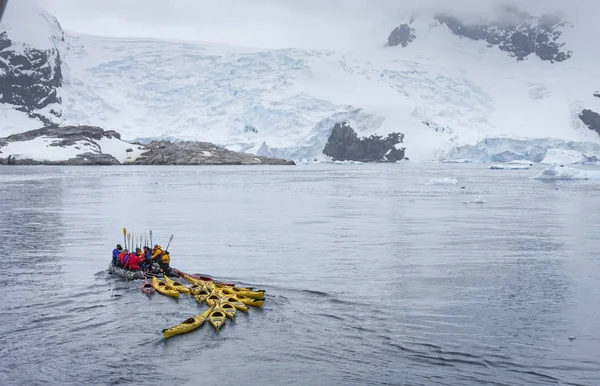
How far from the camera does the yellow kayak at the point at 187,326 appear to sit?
14391mm

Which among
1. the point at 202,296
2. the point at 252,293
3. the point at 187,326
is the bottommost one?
the point at 187,326

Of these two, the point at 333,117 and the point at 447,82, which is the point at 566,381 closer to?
the point at 333,117

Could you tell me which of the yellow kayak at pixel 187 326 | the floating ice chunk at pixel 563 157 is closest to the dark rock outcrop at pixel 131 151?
the floating ice chunk at pixel 563 157

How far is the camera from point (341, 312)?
1630 centimetres

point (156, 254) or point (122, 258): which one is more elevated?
point (156, 254)

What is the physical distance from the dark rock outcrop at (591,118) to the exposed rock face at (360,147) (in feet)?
177

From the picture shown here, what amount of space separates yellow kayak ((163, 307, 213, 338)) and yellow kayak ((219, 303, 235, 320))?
1.63 ft

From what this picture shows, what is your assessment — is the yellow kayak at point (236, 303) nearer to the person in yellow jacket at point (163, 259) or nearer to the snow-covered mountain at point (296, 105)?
the person in yellow jacket at point (163, 259)

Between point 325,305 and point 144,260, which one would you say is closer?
point 325,305

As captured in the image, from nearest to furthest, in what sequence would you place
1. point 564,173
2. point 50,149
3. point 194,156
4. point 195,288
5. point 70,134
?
point 195,288 → point 564,173 → point 50,149 → point 70,134 → point 194,156

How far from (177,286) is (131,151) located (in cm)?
13471

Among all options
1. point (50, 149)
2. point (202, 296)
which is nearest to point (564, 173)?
point (202, 296)

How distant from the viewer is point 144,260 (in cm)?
2105

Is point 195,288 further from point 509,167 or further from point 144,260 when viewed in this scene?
point 509,167
